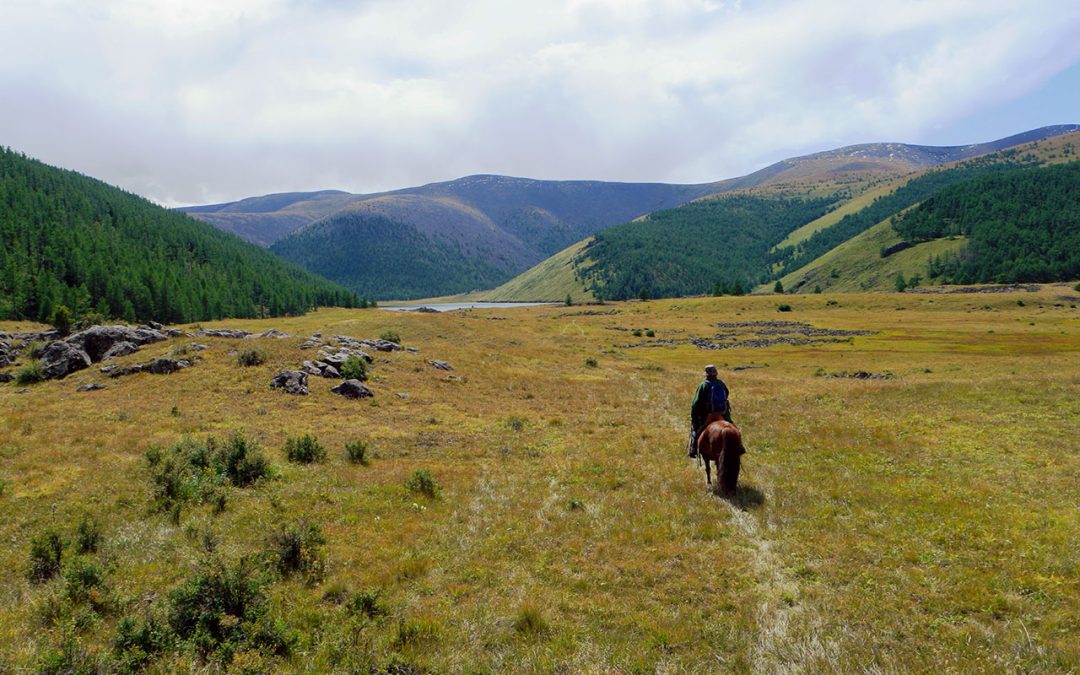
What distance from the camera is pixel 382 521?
14336mm

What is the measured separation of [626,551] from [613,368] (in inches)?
1800

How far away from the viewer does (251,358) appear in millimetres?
36031

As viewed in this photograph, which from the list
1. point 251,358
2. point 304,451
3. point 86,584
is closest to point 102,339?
point 251,358

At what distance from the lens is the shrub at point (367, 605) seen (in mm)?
9625

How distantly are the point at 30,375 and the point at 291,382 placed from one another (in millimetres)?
19964

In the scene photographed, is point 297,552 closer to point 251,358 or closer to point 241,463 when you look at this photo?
point 241,463

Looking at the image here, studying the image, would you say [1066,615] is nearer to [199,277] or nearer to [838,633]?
[838,633]

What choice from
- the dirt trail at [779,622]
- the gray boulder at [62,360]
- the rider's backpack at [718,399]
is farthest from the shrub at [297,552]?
the gray boulder at [62,360]

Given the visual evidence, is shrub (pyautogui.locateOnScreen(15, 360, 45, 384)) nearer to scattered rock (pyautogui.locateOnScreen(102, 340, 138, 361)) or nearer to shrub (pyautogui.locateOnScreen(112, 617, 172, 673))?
scattered rock (pyautogui.locateOnScreen(102, 340, 138, 361))

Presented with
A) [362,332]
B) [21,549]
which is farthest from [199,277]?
[21,549]

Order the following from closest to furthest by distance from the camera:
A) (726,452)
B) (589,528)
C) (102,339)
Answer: (589,528), (726,452), (102,339)

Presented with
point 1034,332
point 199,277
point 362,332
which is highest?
point 199,277

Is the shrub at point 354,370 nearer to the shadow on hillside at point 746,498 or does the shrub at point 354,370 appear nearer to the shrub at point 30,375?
the shrub at point 30,375

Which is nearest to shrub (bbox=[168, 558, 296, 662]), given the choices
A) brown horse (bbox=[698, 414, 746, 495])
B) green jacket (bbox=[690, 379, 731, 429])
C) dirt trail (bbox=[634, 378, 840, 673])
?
dirt trail (bbox=[634, 378, 840, 673])
